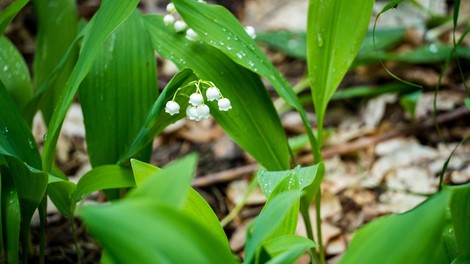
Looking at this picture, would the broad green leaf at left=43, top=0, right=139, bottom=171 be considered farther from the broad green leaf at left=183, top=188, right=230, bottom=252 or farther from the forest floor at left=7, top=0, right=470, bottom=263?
the forest floor at left=7, top=0, right=470, bottom=263

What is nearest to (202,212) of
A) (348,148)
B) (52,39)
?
(52,39)

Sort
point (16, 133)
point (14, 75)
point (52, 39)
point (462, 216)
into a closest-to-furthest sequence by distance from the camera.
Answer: point (462, 216) → point (16, 133) → point (14, 75) → point (52, 39)

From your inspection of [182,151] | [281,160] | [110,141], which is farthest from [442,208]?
[182,151]

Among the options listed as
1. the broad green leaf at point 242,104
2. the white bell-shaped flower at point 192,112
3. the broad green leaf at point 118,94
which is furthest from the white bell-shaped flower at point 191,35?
the white bell-shaped flower at point 192,112

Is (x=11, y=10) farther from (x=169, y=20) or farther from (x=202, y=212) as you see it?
(x=202, y=212)

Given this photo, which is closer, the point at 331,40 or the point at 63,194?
the point at 63,194

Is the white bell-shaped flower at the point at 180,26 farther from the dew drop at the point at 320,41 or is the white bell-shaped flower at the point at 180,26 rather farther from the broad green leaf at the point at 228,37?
the dew drop at the point at 320,41

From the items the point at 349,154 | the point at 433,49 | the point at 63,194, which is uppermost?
the point at 63,194
